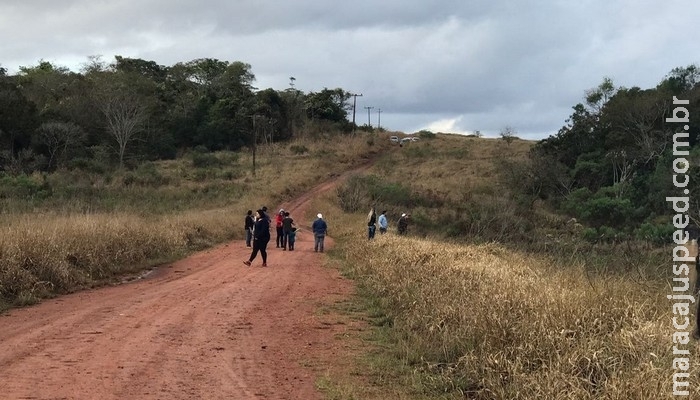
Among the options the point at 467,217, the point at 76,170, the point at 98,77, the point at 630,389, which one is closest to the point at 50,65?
the point at 98,77

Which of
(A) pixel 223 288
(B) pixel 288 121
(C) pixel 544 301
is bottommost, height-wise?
(A) pixel 223 288

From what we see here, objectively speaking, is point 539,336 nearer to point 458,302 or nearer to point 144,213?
point 458,302

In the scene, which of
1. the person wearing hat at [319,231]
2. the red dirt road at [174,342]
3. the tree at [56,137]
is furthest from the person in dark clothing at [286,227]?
the tree at [56,137]

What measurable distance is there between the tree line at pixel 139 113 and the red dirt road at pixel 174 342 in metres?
39.3

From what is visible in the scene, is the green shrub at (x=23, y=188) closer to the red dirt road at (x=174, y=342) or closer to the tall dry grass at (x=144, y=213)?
the tall dry grass at (x=144, y=213)

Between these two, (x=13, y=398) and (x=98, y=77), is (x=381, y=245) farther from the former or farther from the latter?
(x=98, y=77)

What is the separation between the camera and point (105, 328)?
28.8 ft

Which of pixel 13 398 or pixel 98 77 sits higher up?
pixel 98 77

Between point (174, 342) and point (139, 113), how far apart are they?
180ft

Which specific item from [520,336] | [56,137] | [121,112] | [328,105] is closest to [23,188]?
[56,137]

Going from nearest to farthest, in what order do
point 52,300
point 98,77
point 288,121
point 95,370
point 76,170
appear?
point 95,370
point 52,300
point 76,170
point 98,77
point 288,121

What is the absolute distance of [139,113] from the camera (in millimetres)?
58625

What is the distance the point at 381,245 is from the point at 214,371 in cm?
1190

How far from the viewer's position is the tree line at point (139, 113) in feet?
164
